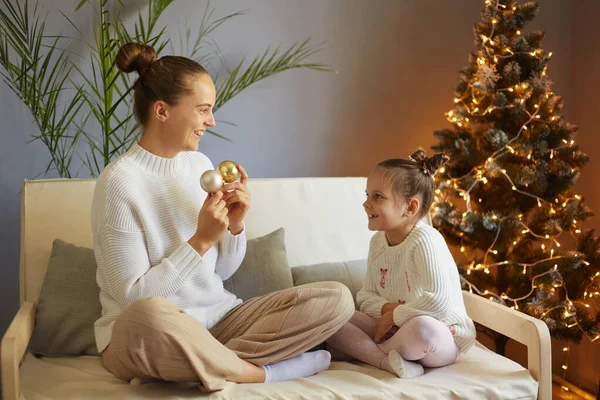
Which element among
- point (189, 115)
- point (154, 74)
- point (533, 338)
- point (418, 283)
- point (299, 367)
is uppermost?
point (154, 74)

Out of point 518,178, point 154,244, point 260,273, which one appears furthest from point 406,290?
point 518,178

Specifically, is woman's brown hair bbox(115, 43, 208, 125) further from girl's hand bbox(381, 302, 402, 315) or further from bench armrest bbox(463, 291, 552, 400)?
bench armrest bbox(463, 291, 552, 400)

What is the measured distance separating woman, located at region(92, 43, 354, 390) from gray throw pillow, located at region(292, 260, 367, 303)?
0.96ft

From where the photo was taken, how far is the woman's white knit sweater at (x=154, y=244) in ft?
5.78

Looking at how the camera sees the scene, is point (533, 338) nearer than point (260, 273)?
Yes

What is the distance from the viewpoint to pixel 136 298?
5.72ft

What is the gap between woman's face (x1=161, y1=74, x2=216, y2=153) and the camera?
188 cm

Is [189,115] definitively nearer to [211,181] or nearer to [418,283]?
[211,181]

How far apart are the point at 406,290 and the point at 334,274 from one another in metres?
0.34

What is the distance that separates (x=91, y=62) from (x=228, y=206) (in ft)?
3.59

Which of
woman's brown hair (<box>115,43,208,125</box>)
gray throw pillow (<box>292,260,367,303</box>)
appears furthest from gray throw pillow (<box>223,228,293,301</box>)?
woman's brown hair (<box>115,43,208,125</box>)

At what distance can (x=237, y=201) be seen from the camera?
1.89m

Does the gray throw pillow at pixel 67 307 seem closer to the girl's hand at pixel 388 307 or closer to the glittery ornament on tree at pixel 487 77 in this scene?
the girl's hand at pixel 388 307

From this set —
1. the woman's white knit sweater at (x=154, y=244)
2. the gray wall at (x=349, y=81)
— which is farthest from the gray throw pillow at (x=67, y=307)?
the gray wall at (x=349, y=81)
